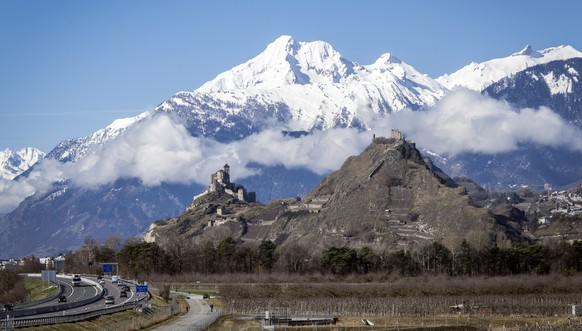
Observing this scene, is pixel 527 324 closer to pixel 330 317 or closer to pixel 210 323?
pixel 330 317

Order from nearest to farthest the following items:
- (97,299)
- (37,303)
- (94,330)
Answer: (94,330), (37,303), (97,299)

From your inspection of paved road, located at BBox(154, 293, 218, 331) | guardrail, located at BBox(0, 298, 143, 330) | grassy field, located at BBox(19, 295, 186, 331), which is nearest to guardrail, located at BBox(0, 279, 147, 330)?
guardrail, located at BBox(0, 298, 143, 330)

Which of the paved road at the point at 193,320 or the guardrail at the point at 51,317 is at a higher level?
the guardrail at the point at 51,317

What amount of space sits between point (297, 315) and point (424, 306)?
29.4m

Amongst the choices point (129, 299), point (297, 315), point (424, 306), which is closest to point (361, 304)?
point (424, 306)

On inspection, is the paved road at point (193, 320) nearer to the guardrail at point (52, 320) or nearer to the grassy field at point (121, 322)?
the grassy field at point (121, 322)

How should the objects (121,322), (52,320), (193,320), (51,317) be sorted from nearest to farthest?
→ (52,320) → (51,317) → (121,322) → (193,320)

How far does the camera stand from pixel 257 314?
179 m

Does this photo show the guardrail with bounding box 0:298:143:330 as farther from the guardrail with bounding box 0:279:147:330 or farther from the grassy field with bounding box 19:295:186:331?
the grassy field with bounding box 19:295:186:331

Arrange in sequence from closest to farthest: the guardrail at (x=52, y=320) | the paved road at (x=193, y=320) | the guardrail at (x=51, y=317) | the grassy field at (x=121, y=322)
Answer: the guardrail at (x=52, y=320) → the guardrail at (x=51, y=317) → the grassy field at (x=121, y=322) → the paved road at (x=193, y=320)

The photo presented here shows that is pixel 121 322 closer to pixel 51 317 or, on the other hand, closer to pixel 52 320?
pixel 51 317

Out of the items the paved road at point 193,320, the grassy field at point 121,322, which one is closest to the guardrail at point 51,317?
the grassy field at point 121,322

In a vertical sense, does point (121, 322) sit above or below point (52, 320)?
below

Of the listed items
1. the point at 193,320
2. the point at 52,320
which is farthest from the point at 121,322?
the point at 52,320
